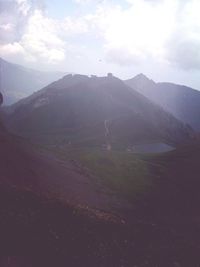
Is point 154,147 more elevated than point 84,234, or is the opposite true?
point 84,234

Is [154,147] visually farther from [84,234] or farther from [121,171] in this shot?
[84,234]

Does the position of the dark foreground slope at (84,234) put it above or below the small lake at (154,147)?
above

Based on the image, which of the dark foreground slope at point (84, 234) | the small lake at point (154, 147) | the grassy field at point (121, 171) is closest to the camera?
the dark foreground slope at point (84, 234)

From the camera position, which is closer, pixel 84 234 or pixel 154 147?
pixel 84 234

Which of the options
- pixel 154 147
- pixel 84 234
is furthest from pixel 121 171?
pixel 154 147

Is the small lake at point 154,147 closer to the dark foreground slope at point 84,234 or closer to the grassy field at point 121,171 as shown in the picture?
the grassy field at point 121,171

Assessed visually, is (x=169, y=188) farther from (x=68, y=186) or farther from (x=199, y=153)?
(x=199, y=153)

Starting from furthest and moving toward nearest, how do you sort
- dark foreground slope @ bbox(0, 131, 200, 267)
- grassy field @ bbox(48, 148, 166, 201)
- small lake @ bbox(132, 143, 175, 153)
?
small lake @ bbox(132, 143, 175, 153), grassy field @ bbox(48, 148, 166, 201), dark foreground slope @ bbox(0, 131, 200, 267)

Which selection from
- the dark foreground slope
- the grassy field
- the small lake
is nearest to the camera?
the dark foreground slope

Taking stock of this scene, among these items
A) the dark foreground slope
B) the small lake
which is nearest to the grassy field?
the dark foreground slope

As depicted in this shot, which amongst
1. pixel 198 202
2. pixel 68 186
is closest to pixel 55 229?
pixel 68 186

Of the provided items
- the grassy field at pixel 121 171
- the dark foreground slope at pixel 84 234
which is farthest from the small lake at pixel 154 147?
the dark foreground slope at pixel 84 234

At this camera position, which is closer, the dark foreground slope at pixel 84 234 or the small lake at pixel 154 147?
the dark foreground slope at pixel 84 234

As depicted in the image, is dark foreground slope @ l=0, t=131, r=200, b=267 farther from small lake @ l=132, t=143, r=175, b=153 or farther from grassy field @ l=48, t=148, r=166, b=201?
small lake @ l=132, t=143, r=175, b=153
